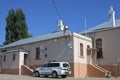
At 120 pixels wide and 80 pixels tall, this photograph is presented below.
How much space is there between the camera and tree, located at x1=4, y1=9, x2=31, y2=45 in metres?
71.6

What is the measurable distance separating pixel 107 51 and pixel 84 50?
3.74 meters

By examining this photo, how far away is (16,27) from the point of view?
71.8 meters

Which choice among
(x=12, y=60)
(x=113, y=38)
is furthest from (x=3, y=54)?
(x=113, y=38)

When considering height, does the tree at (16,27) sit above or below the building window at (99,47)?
above

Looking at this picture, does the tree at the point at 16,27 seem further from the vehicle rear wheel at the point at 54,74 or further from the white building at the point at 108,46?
the vehicle rear wheel at the point at 54,74

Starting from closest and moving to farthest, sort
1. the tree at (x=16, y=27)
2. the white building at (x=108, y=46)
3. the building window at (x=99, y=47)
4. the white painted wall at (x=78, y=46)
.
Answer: the white painted wall at (x=78, y=46) → the white building at (x=108, y=46) → the building window at (x=99, y=47) → the tree at (x=16, y=27)

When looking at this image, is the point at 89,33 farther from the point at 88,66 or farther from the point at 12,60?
the point at 12,60

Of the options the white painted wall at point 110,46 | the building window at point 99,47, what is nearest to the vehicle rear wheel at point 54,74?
the white painted wall at point 110,46

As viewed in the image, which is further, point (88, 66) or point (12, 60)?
point (12, 60)

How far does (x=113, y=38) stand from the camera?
3897cm

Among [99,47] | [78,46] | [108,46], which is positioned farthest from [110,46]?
[78,46]

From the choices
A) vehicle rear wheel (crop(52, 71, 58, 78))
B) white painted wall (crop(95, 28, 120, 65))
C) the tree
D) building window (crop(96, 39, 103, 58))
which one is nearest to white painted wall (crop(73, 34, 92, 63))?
building window (crop(96, 39, 103, 58))

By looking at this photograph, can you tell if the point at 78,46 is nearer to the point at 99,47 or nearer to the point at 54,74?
the point at 99,47

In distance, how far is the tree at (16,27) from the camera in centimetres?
7162
